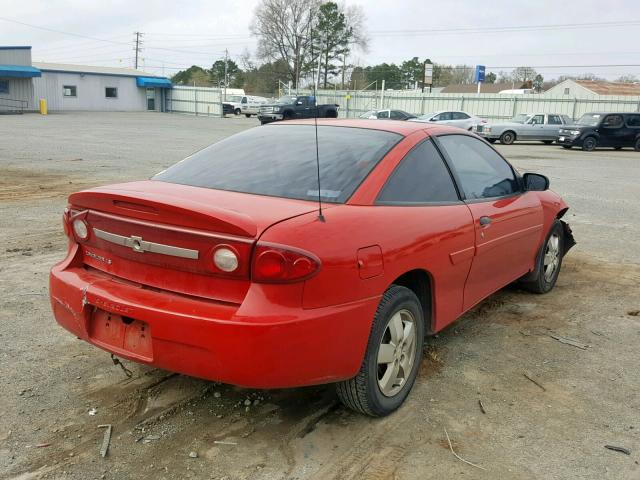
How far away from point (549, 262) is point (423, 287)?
234cm

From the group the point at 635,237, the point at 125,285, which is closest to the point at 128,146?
the point at 635,237

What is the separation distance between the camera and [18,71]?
41906 millimetres

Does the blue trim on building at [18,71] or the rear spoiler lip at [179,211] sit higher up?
the blue trim on building at [18,71]

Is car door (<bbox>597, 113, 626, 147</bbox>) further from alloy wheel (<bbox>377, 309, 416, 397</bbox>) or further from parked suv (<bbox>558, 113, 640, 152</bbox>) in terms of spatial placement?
alloy wheel (<bbox>377, 309, 416, 397</bbox>)

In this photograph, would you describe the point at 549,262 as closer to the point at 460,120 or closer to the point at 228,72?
the point at 460,120

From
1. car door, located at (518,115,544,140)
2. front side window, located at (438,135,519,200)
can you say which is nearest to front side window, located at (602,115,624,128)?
car door, located at (518,115,544,140)

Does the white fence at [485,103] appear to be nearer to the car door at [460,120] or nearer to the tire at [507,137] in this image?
the car door at [460,120]

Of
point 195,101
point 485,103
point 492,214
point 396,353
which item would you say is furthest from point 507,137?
point 195,101

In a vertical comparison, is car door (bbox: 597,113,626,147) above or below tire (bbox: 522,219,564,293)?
above

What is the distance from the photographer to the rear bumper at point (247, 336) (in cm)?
246

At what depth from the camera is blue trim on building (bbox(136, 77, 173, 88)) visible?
52.1 meters

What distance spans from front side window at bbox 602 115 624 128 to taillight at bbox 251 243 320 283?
26301 millimetres

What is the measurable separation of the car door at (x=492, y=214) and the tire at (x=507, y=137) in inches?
945

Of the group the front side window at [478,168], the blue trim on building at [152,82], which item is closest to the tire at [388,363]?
the front side window at [478,168]
